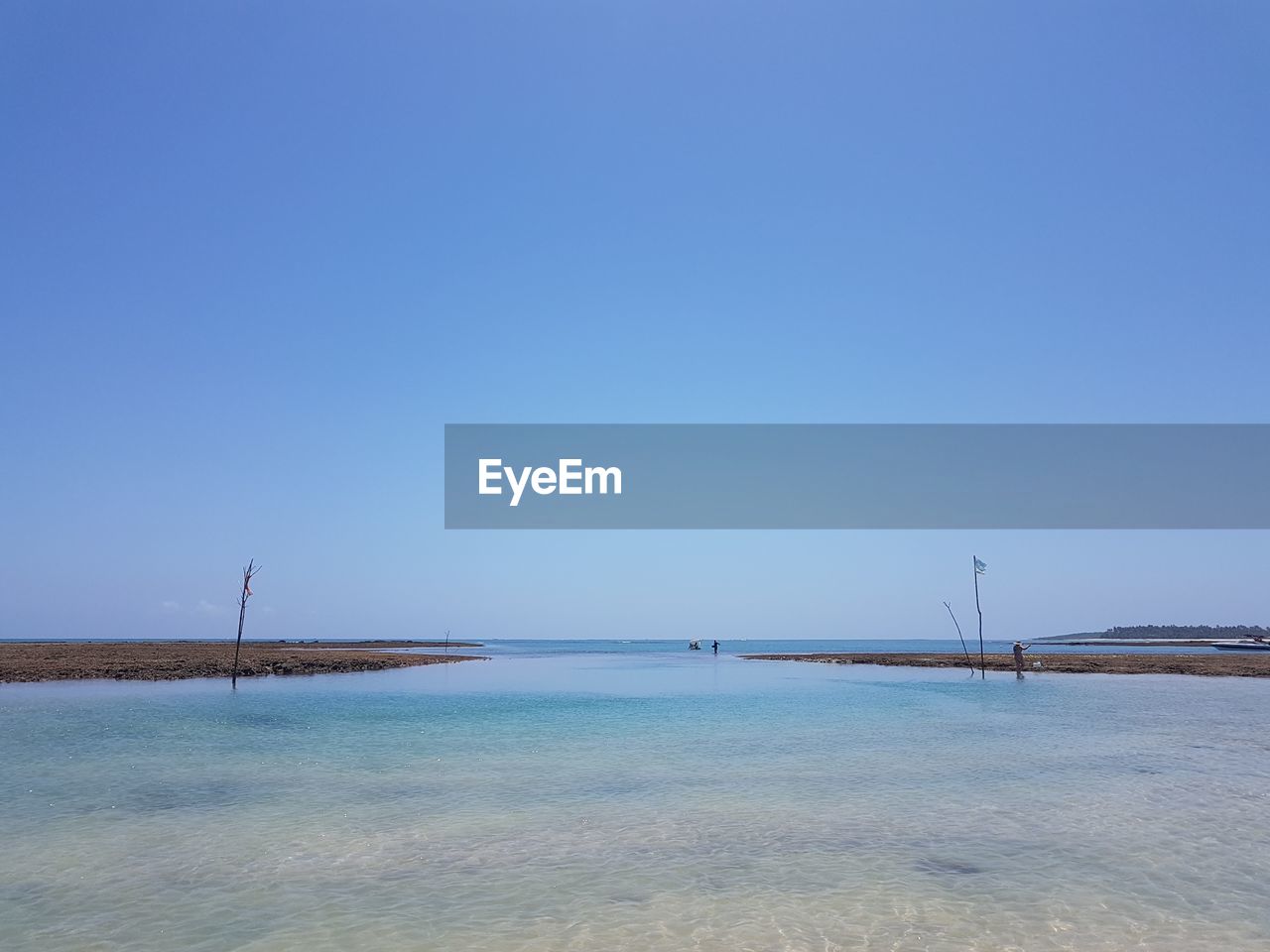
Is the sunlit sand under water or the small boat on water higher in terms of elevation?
the sunlit sand under water

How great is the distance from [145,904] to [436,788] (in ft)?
24.2

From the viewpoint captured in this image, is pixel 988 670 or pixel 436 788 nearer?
pixel 436 788

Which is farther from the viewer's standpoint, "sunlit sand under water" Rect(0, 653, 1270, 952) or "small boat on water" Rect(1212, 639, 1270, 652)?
"small boat on water" Rect(1212, 639, 1270, 652)

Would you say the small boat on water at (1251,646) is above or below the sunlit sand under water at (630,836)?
below

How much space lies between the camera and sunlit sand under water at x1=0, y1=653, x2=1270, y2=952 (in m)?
9.08

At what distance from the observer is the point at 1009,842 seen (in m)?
12.5

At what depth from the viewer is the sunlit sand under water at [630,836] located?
9.08 metres

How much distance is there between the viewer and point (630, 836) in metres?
12.9

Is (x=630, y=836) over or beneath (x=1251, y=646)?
over

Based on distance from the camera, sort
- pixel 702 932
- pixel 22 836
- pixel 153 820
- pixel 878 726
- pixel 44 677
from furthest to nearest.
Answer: pixel 44 677
pixel 878 726
pixel 153 820
pixel 22 836
pixel 702 932

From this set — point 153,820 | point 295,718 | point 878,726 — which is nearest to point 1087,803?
point 878,726

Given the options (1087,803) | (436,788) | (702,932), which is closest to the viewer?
(702,932)

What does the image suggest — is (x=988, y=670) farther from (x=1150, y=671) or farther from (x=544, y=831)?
(x=544, y=831)

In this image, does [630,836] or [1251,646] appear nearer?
[630,836]
